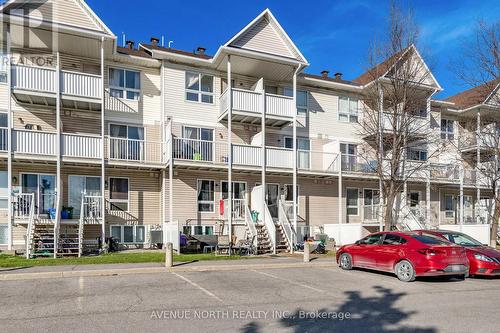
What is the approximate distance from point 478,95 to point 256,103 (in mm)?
16767

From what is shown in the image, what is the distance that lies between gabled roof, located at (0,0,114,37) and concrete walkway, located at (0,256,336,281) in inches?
423

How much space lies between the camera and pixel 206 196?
22406 mm

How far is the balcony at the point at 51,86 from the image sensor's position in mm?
18094

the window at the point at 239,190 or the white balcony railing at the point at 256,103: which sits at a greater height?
the white balcony railing at the point at 256,103

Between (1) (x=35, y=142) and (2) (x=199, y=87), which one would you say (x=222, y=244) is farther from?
(1) (x=35, y=142)

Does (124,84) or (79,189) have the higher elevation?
(124,84)

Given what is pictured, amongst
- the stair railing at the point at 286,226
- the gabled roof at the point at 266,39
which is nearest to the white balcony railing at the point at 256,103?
the gabled roof at the point at 266,39

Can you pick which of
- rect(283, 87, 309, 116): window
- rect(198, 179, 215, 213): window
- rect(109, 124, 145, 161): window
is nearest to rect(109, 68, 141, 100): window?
rect(109, 124, 145, 161): window

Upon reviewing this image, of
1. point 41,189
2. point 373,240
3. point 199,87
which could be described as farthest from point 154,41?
point 373,240

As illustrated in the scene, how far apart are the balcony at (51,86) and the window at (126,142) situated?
6.11 feet

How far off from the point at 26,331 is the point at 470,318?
738 centimetres

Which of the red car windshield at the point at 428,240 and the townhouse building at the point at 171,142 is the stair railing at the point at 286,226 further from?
the red car windshield at the point at 428,240

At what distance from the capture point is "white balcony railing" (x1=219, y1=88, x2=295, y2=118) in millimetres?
21766
